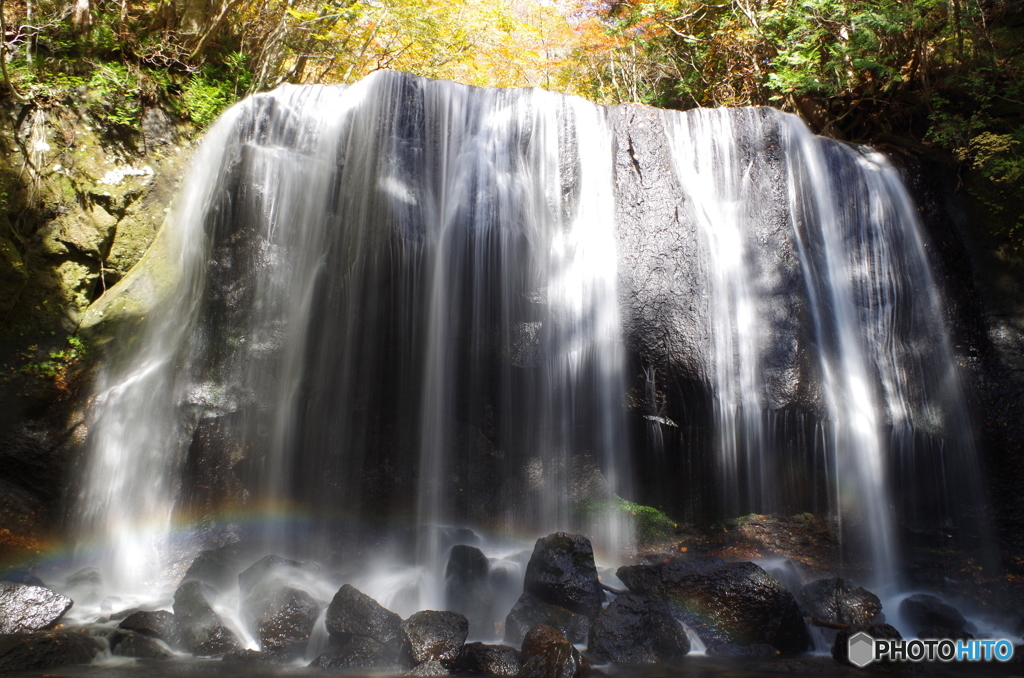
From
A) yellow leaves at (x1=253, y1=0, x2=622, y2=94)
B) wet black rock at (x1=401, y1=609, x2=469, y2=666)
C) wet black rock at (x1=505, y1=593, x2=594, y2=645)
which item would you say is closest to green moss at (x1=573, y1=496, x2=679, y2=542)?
wet black rock at (x1=505, y1=593, x2=594, y2=645)

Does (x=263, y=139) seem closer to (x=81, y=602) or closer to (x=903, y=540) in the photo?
(x=81, y=602)

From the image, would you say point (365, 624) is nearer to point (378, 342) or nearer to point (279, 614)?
point (279, 614)

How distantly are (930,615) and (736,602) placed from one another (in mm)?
1846

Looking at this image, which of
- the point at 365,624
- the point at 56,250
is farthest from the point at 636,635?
the point at 56,250

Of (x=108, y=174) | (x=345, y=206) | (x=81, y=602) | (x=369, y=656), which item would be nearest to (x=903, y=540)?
(x=369, y=656)

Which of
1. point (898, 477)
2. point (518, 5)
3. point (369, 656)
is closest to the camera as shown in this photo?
point (369, 656)

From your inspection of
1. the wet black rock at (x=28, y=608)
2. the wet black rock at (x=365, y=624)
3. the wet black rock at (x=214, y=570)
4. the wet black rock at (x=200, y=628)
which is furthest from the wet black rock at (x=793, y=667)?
the wet black rock at (x=28, y=608)

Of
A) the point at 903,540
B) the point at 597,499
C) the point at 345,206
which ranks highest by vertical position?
the point at 345,206

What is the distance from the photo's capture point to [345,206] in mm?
6418

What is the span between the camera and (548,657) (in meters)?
3.83

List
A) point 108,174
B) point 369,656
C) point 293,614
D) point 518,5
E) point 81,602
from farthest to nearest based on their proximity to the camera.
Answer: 1. point 518,5
2. point 108,174
3. point 81,602
4. point 293,614
5. point 369,656

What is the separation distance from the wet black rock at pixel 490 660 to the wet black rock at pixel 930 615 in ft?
11.3

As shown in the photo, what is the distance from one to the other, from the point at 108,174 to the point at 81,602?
15.6 ft

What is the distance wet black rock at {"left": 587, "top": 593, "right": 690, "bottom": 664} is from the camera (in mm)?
4316
